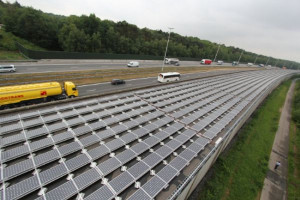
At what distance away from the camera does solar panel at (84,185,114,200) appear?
278 inches

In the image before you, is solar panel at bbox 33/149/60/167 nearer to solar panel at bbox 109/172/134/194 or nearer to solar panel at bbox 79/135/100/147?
solar panel at bbox 79/135/100/147

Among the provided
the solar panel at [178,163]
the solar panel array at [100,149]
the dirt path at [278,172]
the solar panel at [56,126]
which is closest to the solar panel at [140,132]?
the solar panel array at [100,149]

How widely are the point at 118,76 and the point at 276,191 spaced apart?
44958 mm

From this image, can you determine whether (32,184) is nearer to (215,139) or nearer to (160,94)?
(215,139)

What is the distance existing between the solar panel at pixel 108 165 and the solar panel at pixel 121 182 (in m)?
0.68

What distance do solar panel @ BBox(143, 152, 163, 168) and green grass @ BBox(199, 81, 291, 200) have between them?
7.55 metres

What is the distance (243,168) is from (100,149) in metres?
19.1

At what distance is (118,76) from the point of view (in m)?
46.8

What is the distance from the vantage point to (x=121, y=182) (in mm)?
7980

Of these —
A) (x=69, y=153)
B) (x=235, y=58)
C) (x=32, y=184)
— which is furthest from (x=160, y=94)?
(x=235, y=58)

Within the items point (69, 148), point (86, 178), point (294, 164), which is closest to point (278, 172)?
point (294, 164)

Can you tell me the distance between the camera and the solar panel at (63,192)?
22.4 ft

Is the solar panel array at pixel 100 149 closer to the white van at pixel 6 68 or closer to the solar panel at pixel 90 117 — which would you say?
the solar panel at pixel 90 117

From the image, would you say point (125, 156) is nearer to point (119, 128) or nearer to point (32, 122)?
point (119, 128)
